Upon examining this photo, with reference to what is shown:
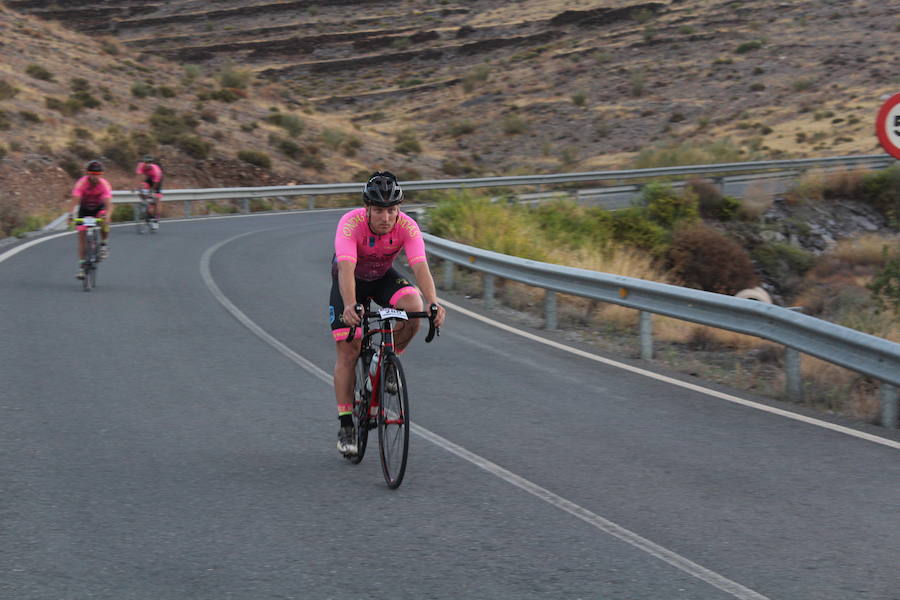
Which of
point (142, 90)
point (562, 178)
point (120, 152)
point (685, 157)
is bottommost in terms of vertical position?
point (562, 178)

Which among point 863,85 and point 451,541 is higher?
point 863,85

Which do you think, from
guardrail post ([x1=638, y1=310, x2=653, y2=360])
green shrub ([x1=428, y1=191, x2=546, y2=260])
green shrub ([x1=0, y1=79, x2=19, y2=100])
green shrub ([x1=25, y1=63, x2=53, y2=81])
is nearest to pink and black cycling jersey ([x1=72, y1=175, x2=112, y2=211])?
green shrub ([x1=428, y1=191, x2=546, y2=260])

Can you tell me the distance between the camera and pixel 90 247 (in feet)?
50.6

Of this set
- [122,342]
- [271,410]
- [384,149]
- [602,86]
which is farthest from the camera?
[602,86]

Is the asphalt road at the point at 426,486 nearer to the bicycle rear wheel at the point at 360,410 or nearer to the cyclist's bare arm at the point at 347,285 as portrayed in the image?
the bicycle rear wheel at the point at 360,410

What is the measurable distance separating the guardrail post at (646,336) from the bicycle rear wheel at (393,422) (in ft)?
17.5

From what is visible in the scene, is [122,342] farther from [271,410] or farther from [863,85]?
[863,85]

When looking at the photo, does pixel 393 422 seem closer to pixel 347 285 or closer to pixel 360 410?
pixel 360 410

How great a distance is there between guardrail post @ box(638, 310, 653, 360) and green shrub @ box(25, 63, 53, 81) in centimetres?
4652

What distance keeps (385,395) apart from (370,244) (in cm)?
94

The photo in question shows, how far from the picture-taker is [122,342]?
38.0 ft

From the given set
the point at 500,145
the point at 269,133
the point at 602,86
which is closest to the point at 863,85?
the point at 602,86

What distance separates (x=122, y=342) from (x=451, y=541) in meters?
7.04

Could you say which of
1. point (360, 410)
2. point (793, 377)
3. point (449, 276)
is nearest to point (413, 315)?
point (360, 410)
